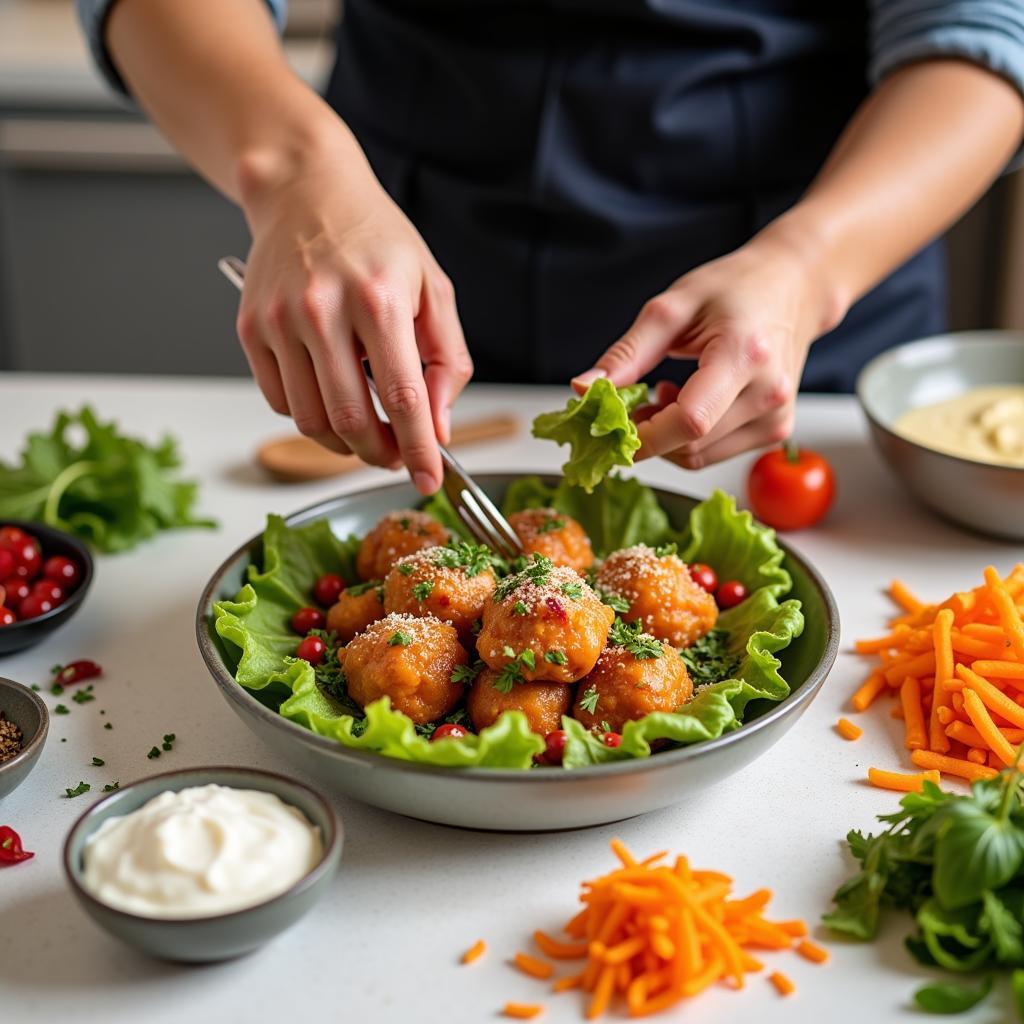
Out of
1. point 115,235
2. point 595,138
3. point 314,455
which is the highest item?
point 595,138

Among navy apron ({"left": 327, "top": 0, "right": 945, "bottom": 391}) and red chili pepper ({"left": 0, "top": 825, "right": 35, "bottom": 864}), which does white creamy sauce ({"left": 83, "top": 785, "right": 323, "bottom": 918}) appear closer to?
red chili pepper ({"left": 0, "top": 825, "right": 35, "bottom": 864})

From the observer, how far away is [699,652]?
1.92 meters

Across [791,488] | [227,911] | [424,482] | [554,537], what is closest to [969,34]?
[791,488]

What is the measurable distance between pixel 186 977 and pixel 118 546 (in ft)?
3.84

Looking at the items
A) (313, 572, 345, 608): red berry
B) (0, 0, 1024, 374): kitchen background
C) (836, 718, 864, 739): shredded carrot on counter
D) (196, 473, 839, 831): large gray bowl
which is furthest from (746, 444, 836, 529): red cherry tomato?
(0, 0, 1024, 374): kitchen background

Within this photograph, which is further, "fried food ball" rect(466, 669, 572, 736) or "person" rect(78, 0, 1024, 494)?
"person" rect(78, 0, 1024, 494)

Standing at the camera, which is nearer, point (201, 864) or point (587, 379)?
point (201, 864)

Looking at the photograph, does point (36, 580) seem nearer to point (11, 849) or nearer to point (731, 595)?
point (11, 849)

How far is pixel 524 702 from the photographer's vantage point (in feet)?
5.41

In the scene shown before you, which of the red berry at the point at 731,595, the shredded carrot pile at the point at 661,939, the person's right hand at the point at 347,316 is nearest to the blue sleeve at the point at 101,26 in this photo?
the person's right hand at the point at 347,316

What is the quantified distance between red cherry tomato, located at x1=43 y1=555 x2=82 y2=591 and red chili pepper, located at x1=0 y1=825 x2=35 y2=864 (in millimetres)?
614

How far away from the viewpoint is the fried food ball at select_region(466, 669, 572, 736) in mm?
1643

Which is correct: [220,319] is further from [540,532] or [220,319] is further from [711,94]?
[540,532]

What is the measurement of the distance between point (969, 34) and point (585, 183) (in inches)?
32.5
